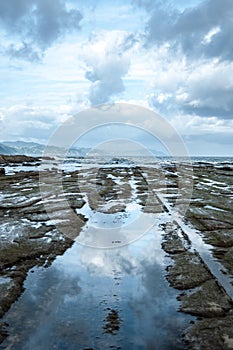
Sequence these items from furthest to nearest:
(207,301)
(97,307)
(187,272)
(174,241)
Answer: (174,241) → (187,272) → (207,301) → (97,307)

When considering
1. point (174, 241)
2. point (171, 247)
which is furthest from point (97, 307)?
point (174, 241)

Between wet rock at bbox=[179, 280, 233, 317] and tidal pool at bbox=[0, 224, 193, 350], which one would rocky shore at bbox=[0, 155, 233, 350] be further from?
tidal pool at bbox=[0, 224, 193, 350]

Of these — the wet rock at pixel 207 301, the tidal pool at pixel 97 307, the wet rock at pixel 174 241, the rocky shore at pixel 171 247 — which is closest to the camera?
the tidal pool at pixel 97 307

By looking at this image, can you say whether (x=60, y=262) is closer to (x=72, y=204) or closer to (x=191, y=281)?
(x=191, y=281)

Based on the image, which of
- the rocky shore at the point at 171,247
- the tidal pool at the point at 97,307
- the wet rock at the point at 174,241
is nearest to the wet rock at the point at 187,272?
the rocky shore at the point at 171,247

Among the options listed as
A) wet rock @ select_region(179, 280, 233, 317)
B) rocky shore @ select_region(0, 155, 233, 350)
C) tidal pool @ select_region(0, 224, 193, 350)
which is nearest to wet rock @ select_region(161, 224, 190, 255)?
rocky shore @ select_region(0, 155, 233, 350)

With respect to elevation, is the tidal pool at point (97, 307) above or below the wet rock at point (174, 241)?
below

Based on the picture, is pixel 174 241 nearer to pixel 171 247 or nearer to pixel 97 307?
pixel 171 247

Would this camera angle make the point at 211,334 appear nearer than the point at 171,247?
Yes

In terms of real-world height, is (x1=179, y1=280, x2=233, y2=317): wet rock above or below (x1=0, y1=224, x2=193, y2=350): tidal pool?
above

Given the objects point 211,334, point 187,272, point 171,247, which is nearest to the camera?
point 211,334

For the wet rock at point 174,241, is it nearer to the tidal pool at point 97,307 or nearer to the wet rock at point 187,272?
the wet rock at point 187,272

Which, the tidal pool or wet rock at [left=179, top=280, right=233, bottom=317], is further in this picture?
wet rock at [left=179, top=280, right=233, bottom=317]

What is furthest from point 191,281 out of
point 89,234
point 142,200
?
point 142,200
